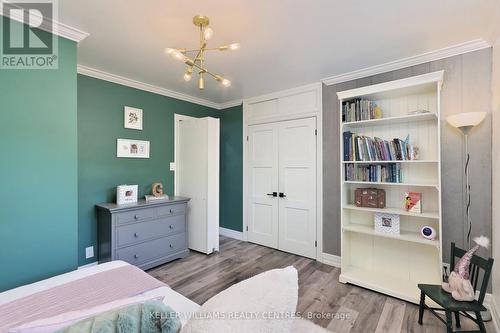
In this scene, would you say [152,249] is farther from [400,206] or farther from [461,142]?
[461,142]

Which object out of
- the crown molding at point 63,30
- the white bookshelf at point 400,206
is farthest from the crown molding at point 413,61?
the crown molding at point 63,30

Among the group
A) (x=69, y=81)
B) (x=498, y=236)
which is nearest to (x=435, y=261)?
(x=498, y=236)

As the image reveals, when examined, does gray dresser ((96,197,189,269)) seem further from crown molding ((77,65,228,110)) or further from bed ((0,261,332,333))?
crown molding ((77,65,228,110))

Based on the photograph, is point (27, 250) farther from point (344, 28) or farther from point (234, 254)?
point (344, 28)

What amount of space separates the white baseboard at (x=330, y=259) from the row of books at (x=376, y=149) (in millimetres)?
1368

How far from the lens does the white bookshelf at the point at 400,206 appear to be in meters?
2.41

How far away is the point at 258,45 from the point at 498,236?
270 centimetres

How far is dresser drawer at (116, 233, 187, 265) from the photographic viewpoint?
2.82 metres

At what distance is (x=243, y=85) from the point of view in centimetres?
345

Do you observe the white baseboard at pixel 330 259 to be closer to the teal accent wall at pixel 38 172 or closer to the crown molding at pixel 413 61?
the crown molding at pixel 413 61

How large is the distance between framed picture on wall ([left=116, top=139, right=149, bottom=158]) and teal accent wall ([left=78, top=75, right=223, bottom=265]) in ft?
0.20

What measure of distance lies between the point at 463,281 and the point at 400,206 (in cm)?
99

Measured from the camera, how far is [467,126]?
2.17 metres

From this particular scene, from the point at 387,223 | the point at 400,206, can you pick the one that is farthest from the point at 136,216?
the point at 400,206
